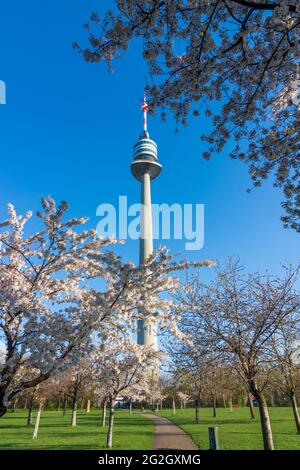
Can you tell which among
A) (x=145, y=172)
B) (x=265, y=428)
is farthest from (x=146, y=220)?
(x=265, y=428)

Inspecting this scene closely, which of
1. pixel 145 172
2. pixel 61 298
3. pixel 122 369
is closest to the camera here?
pixel 61 298

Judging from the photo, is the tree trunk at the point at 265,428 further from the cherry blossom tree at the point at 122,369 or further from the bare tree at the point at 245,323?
the cherry blossom tree at the point at 122,369

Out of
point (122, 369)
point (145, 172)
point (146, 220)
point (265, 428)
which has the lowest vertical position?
point (265, 428)

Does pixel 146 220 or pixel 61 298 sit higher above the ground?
pixel 146 220

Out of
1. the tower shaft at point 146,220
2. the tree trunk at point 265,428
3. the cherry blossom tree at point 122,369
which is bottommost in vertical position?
the tree trunk at point 265,428

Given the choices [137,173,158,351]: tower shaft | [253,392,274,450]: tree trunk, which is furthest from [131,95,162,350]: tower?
Answer: [253,392,274,450]: tree trunk

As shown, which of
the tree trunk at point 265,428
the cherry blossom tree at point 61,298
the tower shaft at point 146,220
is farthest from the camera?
the tower shaft at point 146,220

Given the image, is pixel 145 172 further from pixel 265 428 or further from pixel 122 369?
pixel 265 428

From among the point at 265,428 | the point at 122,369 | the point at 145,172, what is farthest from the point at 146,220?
the point at 265,428

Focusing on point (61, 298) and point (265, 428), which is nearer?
point (61, 298)

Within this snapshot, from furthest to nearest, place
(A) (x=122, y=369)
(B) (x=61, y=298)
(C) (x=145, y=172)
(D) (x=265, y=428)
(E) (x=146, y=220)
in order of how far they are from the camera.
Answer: (E) (x=146, y=220) < (C) (x=145, y=172) < (A) (x=122, y=369) < (D) (x=265, y=428) < (B) (x=61, y=298)

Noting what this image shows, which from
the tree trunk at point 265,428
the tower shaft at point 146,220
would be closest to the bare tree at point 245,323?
the tree trunk at point 265,428

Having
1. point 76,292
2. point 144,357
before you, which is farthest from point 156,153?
point 76,292

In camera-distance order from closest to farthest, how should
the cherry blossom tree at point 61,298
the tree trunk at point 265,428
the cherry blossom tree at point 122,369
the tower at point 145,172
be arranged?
the cherry blossom tree at point 61,298
the tree trunk at point 265,428
the cherry blossom tree at point 122,369
the tower at point 145,172
